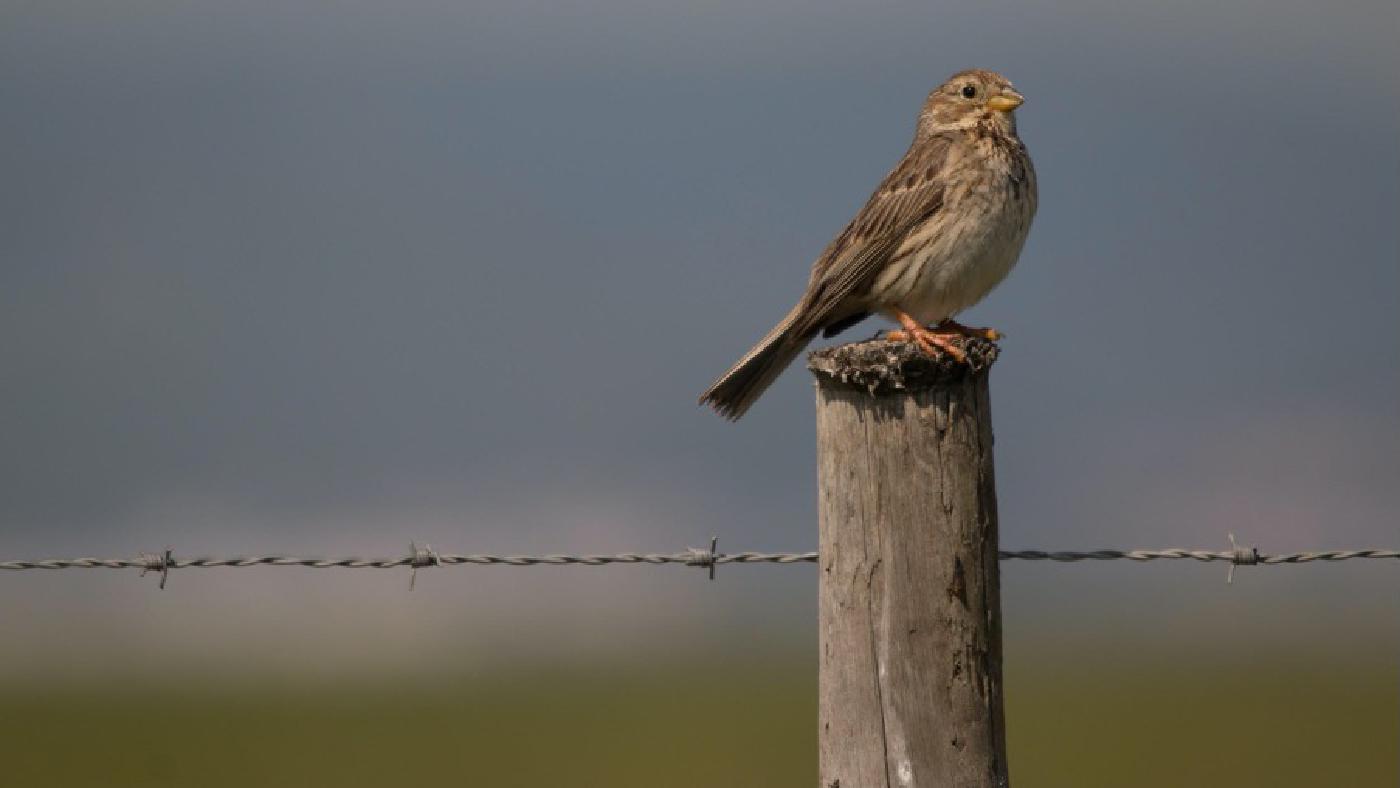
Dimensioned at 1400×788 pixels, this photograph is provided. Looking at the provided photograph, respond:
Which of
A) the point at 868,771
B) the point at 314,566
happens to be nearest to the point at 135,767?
the point at 314,566

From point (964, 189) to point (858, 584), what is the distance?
2.79 metres

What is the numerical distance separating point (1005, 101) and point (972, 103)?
0.53ft

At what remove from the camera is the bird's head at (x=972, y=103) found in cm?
719

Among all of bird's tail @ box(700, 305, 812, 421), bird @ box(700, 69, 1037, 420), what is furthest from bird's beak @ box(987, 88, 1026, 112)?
bird's tail @ box(700, 305, 812, 421)

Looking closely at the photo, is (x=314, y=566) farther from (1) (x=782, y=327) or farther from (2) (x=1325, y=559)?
(2) (x=1325, y=559)

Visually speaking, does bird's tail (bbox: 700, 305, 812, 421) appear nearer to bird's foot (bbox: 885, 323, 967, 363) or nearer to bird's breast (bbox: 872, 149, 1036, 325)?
bird's breast (bbox: 872, 149, 1036, 325)

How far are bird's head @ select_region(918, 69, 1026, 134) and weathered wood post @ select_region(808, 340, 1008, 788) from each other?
124 inches

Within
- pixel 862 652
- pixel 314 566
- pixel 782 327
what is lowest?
pixel 862 652

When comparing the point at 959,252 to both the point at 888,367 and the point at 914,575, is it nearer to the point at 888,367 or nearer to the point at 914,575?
the point at 888,367

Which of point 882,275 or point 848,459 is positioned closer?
point 848,459

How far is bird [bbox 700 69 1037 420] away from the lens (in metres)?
6.37

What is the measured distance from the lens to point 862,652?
14.1 feet

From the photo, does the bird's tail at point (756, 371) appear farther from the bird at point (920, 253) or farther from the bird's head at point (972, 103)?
the bird's head at point (972, 103)

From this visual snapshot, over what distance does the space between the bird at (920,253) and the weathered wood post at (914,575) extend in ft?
6.25
